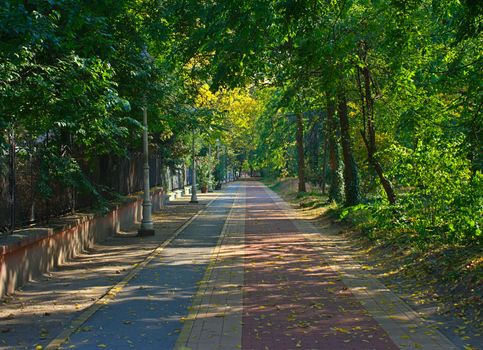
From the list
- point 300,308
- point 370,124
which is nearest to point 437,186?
point 300,308

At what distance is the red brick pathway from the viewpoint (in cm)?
632

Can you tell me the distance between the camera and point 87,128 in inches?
479

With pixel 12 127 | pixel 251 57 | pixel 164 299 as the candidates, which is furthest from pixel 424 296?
pixel 12 127

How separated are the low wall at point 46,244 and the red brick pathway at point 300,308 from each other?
3.63 meters

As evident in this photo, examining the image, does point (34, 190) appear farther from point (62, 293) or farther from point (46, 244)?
point (62, 293)

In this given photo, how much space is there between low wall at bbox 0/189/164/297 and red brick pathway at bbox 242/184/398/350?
3.63 m

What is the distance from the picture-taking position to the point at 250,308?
312 inches

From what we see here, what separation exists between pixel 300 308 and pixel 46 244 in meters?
5.46

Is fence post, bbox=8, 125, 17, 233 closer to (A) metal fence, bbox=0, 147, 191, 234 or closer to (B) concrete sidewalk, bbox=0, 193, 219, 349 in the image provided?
(A) metal fence, bbox=0, 147, 191, 234

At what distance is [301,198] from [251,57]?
25530mm

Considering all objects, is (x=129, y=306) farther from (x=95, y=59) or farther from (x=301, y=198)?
(x=301, y=198)

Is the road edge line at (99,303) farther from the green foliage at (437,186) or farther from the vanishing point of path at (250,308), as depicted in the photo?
the green foliage at (437,186)

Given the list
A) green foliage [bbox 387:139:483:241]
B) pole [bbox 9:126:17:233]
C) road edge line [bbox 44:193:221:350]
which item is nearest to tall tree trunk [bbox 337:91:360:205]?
green foliage [bbox 387:139:483:241]

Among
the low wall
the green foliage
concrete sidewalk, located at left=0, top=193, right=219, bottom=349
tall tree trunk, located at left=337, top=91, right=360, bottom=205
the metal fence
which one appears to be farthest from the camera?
tall tree trunk, located at left=337, top=91, right=360, bottom=205
